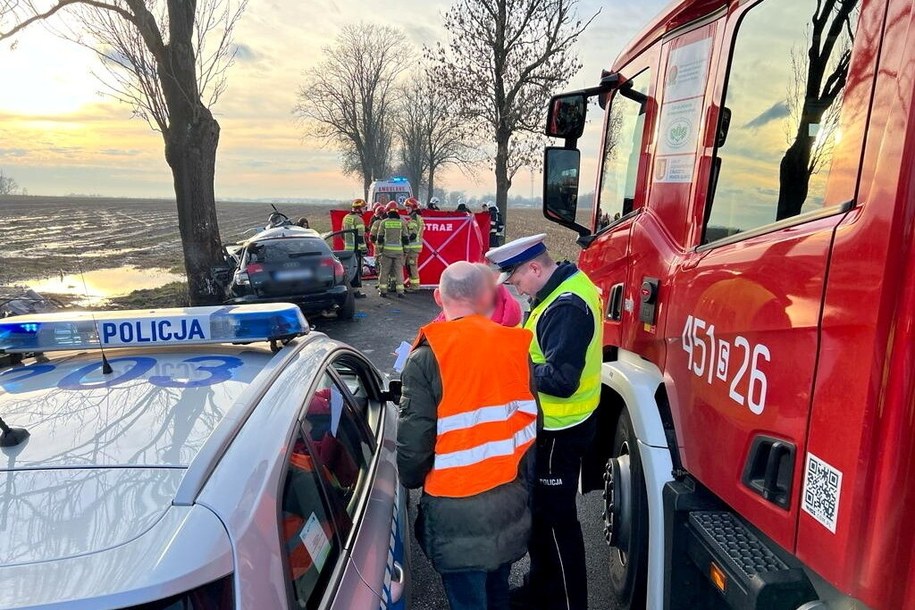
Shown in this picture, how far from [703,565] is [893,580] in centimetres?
72

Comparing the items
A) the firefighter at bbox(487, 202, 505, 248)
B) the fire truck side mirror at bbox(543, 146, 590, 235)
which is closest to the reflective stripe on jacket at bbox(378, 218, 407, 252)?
the firefighter at bbox(487, 202, 505, 248)

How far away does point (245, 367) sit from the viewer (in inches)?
79.0

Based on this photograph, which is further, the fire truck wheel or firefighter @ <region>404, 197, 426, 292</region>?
firefighter @ <region>404, 197, 426, 292</region>

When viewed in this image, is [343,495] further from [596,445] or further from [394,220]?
[394,220]

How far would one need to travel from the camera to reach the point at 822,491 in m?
1.38

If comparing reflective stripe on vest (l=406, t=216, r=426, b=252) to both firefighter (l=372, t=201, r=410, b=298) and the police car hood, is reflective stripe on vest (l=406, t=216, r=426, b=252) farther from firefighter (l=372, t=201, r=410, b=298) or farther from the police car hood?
the police car hood

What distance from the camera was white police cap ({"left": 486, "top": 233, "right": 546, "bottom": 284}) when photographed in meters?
2.66

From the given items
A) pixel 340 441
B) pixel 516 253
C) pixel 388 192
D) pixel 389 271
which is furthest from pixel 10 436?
pixel 388 192

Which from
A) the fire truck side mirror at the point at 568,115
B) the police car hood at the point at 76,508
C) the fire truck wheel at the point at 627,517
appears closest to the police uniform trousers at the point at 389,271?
the fire truck side mirror at the point at 568,115

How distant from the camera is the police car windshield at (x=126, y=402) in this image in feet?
4.73

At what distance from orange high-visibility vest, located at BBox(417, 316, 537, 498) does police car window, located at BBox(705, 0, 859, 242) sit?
0.87 m

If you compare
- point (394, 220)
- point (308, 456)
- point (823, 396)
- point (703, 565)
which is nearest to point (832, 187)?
point (823, 396)

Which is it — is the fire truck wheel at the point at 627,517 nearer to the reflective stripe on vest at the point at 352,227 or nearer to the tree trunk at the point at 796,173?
the tree trunk at the point at 796,173

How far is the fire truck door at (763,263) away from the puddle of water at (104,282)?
1101cm
